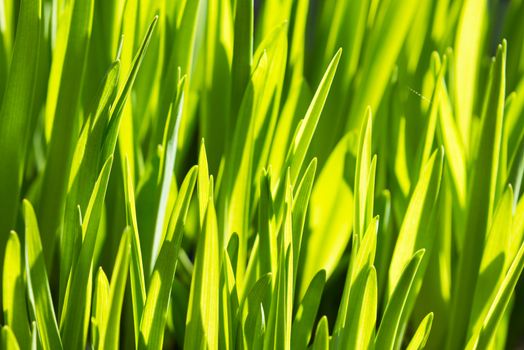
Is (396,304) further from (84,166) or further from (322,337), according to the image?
(84,166)

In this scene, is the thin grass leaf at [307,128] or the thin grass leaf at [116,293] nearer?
the thin grass leaf at [116,293]

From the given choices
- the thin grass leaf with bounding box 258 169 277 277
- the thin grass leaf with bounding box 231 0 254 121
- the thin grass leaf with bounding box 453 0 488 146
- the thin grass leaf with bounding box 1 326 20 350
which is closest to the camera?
the thin grass leaf with bounding box 1 326 20 350

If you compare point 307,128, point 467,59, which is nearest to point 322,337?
point 307,128

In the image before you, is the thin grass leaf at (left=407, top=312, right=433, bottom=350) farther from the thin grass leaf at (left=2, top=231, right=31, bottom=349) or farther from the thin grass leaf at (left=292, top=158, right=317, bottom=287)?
the thin grass leaf at (left=2, top=231, right=31, bottom=349)

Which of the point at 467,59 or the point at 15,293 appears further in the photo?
the point at 467,59

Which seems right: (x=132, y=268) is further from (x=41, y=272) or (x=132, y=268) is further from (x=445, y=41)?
(x=445, y=41)

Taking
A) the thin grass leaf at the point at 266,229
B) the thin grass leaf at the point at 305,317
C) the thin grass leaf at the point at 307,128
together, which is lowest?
Answer: the thin grass leaf at the point at 305,317

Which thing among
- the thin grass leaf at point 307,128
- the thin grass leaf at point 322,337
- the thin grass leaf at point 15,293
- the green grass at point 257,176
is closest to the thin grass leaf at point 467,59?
the green grass at point 257,176

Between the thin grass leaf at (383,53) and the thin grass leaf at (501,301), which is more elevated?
the thin grass leaf at (383,53)

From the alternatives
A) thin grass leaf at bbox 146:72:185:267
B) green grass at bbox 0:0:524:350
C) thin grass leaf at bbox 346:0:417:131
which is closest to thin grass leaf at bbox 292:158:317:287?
green grass at bbox 0:0:524:350

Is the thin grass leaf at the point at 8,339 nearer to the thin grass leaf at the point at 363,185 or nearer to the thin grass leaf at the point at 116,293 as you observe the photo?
the thin grass leaf at the point at 116,293
